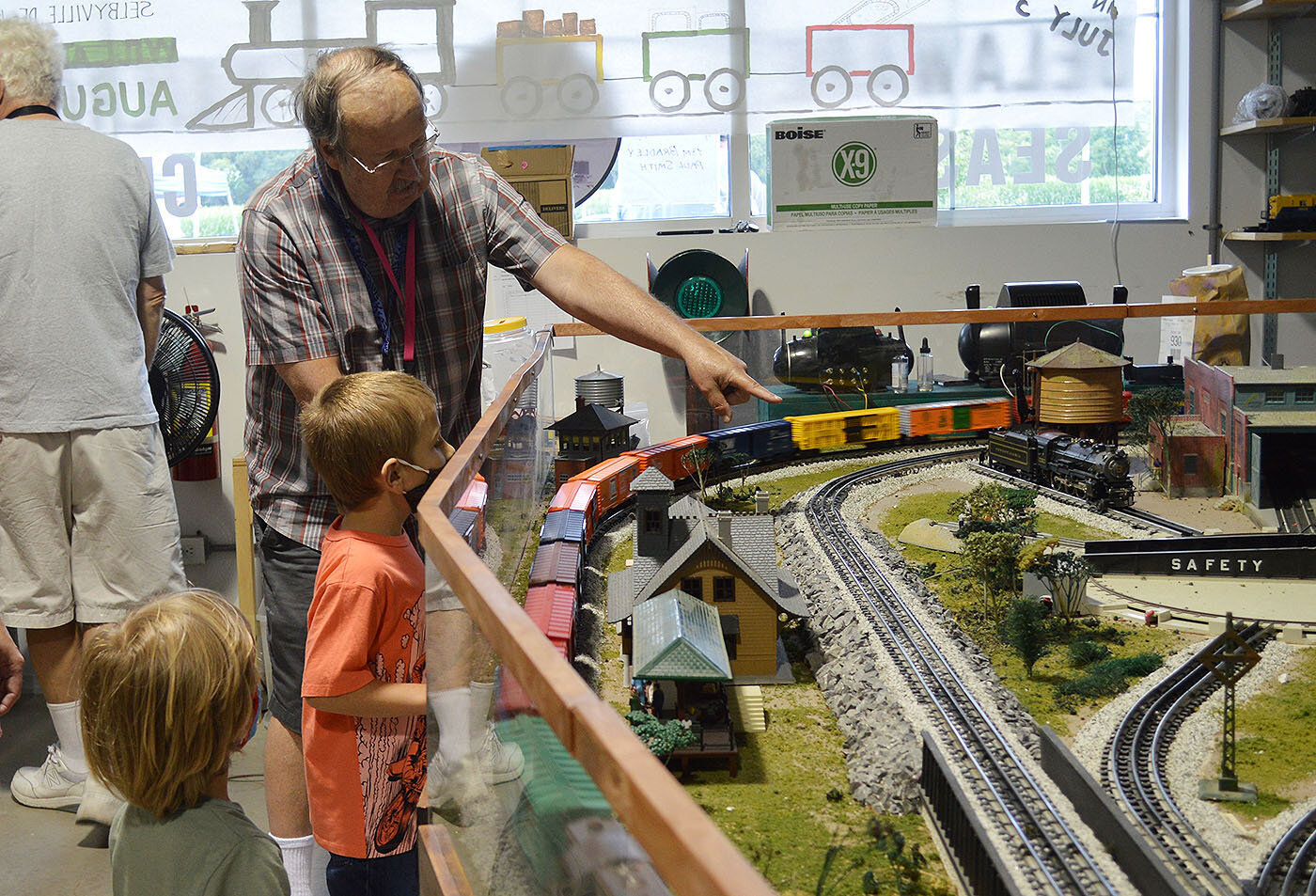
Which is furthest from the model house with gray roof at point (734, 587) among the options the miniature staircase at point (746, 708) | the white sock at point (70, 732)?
the white sock at point (70, 732)

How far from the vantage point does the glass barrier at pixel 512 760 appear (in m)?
0.68

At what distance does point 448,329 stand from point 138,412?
1.32m

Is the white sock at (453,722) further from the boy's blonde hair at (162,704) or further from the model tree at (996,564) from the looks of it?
the model tree at (996,564)

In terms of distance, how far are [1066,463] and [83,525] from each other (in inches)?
140

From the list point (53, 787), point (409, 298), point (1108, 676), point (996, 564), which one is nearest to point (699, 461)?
point (996, 564)

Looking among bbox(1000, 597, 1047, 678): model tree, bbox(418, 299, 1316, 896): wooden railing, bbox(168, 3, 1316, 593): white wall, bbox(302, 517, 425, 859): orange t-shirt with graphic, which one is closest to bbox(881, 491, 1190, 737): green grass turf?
bbox(1000, 597, 1047, 678): model tree

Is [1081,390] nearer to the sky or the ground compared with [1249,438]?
nearer to the sky

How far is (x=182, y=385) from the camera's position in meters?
4.91

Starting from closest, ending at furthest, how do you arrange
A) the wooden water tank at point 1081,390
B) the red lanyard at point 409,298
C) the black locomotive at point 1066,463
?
the red lanyard at point 409,298
the black locomotive at point 1066,463
the wooden water tank at point 1081,390

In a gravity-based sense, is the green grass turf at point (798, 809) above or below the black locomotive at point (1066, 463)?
below

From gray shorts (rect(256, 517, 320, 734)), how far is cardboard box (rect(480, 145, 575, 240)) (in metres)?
3.70

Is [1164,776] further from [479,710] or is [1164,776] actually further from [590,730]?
[590,730]

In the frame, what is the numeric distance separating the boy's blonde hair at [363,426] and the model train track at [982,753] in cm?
126

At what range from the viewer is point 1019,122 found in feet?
24.9
